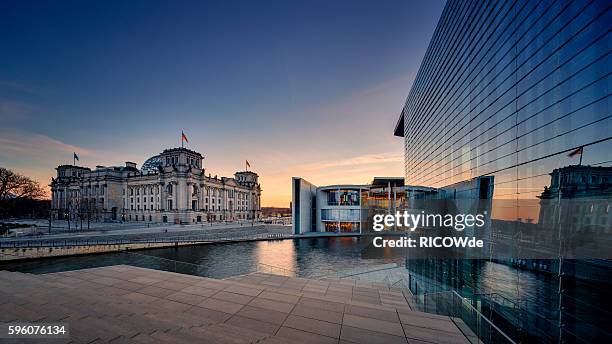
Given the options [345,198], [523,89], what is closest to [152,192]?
[345,198]

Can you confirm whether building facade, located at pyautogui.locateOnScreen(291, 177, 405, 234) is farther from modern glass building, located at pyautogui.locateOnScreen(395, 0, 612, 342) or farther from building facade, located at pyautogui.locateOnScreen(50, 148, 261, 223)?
building facade, located at pyautogui.locateOnScreen(50, 148, 261, 223)

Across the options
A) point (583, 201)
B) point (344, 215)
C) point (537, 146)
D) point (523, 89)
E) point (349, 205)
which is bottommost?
point (344, 215)

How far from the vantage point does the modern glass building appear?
11.5m

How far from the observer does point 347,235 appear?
6397cm

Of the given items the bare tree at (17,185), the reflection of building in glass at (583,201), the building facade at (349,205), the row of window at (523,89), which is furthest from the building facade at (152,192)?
the reflection of building in glass at (583,201)

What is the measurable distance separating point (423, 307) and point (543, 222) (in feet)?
30.3

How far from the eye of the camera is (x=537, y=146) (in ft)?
66.6

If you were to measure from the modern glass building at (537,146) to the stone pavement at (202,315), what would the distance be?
19.5ft

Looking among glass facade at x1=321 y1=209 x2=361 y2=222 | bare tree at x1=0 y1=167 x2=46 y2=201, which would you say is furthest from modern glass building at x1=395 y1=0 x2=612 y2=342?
bare tree at x1=0 y1=167 x2=46 y2=201

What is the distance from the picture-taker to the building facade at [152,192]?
339 feet

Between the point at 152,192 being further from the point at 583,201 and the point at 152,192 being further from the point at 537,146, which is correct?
the point at 583,201

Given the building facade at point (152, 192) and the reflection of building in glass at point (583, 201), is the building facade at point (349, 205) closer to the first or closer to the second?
the reflection of building in glass at point (583, 201)

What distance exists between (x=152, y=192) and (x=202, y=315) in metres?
122

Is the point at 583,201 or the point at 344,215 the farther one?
the point at 344,215
